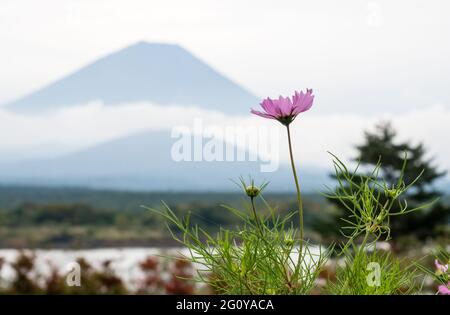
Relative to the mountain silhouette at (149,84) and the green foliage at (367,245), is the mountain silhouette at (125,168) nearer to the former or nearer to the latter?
the mountain silhouette at (149,84)

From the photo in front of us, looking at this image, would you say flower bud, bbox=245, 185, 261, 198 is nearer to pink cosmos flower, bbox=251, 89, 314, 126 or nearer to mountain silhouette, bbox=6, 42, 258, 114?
pink cosmos flower, bbox=251, 89, 314, 126

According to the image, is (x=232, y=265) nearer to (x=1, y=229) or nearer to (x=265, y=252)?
(x=265, y=252)

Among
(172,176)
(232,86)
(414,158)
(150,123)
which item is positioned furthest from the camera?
(232,86)

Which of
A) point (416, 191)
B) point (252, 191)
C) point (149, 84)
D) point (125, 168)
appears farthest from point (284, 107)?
point (149, 84)

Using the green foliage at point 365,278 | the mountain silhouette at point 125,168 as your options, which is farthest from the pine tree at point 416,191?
the mountain silhouette at point 125,168

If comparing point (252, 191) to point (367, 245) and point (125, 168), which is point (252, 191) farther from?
point (125, 168)


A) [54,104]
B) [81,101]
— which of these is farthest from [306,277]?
[54,104]

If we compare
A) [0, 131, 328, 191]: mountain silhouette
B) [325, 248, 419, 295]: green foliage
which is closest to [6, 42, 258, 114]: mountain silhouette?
[0, 131, 328, 191]: mountain silhouette
